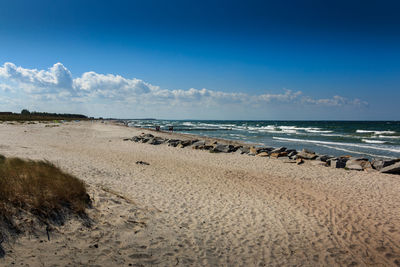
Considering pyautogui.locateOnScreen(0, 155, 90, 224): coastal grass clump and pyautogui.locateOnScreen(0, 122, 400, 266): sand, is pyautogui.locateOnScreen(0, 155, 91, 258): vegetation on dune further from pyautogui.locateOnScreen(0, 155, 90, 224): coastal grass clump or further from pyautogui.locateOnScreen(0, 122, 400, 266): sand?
pyautogui.locateOnScreen(0, 122, 400, 266): sand

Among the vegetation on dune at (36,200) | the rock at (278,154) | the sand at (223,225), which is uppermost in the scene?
the vegetation on dune at (36,200)

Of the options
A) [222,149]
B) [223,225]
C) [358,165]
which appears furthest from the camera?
[222,149]

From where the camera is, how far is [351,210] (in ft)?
27.0

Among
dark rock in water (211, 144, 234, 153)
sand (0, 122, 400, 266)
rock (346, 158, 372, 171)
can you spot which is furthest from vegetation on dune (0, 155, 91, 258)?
dark rock in water (211, 144, 234, 153)

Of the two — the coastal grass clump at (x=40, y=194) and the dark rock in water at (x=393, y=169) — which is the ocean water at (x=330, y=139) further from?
the coastal grass clump at (x=40, y=194)

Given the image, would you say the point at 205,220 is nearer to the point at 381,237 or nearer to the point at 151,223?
the point at 151,223

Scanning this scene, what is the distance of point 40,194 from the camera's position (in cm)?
544

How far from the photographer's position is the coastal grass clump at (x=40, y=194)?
4949mm

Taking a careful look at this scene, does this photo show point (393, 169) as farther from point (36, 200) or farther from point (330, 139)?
point (330, 139)

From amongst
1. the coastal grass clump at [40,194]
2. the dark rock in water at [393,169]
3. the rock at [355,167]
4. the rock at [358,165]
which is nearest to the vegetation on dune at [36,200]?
the coastal grass clump at [40,194]

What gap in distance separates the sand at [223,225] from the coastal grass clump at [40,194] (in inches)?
16.8

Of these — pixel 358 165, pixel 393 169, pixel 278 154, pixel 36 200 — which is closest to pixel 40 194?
pixel 36 200

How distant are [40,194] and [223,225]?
174 inches

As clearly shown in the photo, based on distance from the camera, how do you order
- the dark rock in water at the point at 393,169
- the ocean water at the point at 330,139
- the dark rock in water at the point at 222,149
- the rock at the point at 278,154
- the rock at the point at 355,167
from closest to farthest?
the dark rock in water at the point at 393,169 < the rock at the point at 355,167 < the rock at the point at 278,154 < the dark rock in water at the point at 222,149 < the ocean water at the point at 330,139
